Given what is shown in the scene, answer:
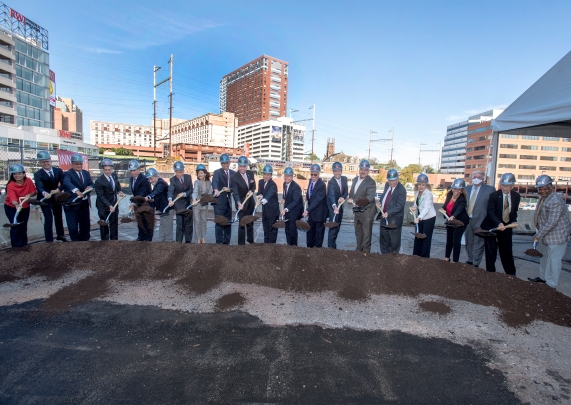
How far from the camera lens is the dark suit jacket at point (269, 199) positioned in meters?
6.86

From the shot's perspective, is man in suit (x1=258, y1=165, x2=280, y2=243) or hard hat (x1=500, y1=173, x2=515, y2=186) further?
man in suit (x1=258, y1=165, x2=280, y2=243)

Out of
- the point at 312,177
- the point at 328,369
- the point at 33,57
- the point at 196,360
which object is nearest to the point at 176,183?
the point at 312,177

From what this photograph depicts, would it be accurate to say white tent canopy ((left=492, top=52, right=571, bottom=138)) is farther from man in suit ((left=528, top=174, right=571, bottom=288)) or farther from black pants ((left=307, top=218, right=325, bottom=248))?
black pants ((left=307, top=218, right=325, bottom=248))

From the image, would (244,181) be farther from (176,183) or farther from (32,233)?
(32,233)

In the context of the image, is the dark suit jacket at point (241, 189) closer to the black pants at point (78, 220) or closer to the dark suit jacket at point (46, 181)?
the black pants at point (78, 220)

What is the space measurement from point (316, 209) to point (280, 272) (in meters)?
2.15

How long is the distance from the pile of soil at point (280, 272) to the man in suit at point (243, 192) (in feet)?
4.66

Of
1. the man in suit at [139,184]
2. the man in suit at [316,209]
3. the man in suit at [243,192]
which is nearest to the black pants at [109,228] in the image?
the man in suit at [139,184]

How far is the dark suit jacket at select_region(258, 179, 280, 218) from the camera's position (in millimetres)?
6859

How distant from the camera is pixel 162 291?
4602 mm

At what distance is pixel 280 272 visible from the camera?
5.01 metres

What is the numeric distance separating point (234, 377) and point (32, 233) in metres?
7.91

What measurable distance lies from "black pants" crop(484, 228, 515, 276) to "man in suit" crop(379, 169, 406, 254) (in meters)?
1.53

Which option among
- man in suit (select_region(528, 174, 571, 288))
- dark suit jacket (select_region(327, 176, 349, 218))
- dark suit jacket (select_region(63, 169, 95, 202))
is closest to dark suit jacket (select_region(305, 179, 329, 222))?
dark suit jacket (select_region(327, 176, 349, 218))
